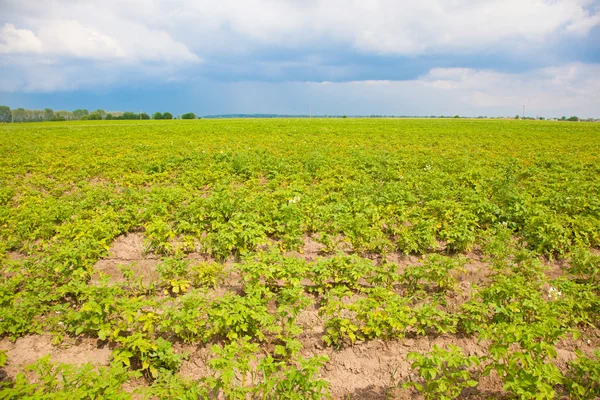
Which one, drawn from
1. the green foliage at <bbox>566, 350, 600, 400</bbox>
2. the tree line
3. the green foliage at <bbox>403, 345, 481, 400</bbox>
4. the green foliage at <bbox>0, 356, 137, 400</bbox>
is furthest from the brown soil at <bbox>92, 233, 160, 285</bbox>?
the tree line

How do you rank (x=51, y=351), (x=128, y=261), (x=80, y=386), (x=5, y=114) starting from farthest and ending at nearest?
(x=5, y=114) < (x=128, y=261) < (x=51, y=351) < (x=80, y=386)

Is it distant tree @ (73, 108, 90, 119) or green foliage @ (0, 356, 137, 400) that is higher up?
distant tree @ (73, 108, 90, 119)

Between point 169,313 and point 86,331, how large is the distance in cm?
145

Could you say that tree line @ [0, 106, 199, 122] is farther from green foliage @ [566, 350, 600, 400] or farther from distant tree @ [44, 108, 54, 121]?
green foliage @ [566, 350, 600, 400]

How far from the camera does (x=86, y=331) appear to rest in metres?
4.58

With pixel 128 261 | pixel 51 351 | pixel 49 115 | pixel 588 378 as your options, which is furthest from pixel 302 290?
pixel 49 115

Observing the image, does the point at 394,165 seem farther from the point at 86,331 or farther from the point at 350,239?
the point at 86,331

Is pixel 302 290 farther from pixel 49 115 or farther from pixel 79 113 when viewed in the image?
pixel 79 113

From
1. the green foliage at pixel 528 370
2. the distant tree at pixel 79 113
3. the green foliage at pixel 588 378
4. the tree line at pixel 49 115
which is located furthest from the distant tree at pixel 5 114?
the green foliage at pixel 588 378

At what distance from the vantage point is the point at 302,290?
185 inches

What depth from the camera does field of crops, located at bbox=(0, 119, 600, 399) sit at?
3447mm

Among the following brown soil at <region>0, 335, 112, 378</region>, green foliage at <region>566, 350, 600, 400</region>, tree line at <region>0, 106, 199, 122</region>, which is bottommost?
brown soil at <region>0, 335, 112, 378</region>

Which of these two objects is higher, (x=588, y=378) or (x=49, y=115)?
(x=49, y=115)

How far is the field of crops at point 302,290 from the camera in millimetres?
3447
